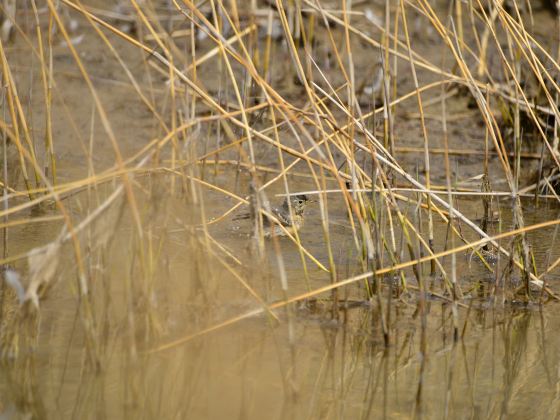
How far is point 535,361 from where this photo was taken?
13.6 feet

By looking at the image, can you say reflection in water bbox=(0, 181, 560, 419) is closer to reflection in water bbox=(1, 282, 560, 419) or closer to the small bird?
reflection in water bbox=(1, 282, 560, 419)

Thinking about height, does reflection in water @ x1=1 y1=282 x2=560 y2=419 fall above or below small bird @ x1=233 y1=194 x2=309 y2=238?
below

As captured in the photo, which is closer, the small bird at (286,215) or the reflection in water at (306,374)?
the reflection in water at (306,374)

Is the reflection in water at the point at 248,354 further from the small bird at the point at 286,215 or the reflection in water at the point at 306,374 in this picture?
the small bird at the point at 286,215

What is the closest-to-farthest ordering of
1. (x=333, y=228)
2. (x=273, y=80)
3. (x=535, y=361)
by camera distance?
(x=535, y=361), (x=333, y=228), (x=273, y=80)

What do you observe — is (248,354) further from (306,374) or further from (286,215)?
(286,215)

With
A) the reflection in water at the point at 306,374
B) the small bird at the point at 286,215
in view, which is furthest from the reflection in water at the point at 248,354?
the small bird at the point at 286,215

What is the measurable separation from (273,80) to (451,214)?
3.73 m

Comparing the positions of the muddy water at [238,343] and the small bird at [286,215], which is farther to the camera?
the small bird at [286,215]

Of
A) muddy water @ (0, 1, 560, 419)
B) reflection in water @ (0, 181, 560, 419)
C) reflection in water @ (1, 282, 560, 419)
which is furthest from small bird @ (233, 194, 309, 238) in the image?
reflection in water @ (1, 282, 560, 419)

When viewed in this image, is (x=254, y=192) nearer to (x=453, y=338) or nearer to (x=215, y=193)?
(x=453, y=338)

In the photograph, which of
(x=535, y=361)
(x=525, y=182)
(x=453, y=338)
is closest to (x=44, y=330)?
(x=453, y=338)

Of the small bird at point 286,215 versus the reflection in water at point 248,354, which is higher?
the small bird at point 286,215

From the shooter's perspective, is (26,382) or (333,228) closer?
(26,382)
